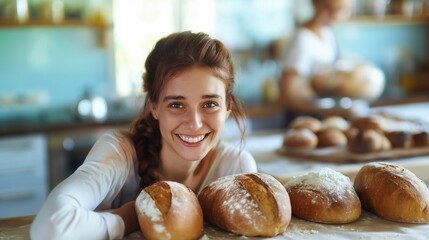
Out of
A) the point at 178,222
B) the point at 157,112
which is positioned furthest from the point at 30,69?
the point at 178,222

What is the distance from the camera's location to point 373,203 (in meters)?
1.30

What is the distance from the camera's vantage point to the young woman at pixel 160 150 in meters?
1.12

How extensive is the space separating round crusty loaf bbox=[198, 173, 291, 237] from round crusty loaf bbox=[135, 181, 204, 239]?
0.17 feet

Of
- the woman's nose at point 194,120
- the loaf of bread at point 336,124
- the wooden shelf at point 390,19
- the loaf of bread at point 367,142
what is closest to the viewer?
the woman's nose at point 194,120

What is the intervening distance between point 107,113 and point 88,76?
1.28ft

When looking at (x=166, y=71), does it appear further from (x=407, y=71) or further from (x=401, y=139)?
(x=407, y=71)

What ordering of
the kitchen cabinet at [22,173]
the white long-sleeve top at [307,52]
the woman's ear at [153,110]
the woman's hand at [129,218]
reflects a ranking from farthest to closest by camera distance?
the kitchen cabinet at [22,173] → the white long-sleeve top at [307,52] → the woman's ear at [153,110] → the woman's hand at [129,218]

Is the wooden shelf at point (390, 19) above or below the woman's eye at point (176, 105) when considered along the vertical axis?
below

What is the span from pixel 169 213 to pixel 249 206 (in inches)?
6.8

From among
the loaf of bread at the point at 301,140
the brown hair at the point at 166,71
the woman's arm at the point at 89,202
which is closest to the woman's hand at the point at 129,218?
the woman's arm at the point at 89,202

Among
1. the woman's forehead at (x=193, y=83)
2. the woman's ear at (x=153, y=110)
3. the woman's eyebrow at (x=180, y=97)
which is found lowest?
the woman's ear at (x=153, y=110)

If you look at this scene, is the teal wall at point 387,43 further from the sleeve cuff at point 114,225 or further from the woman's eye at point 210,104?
the sleeve cuff at point 114,225

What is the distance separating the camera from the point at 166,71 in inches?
54.5

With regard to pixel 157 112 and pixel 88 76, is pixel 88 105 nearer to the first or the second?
pixel 88 76
